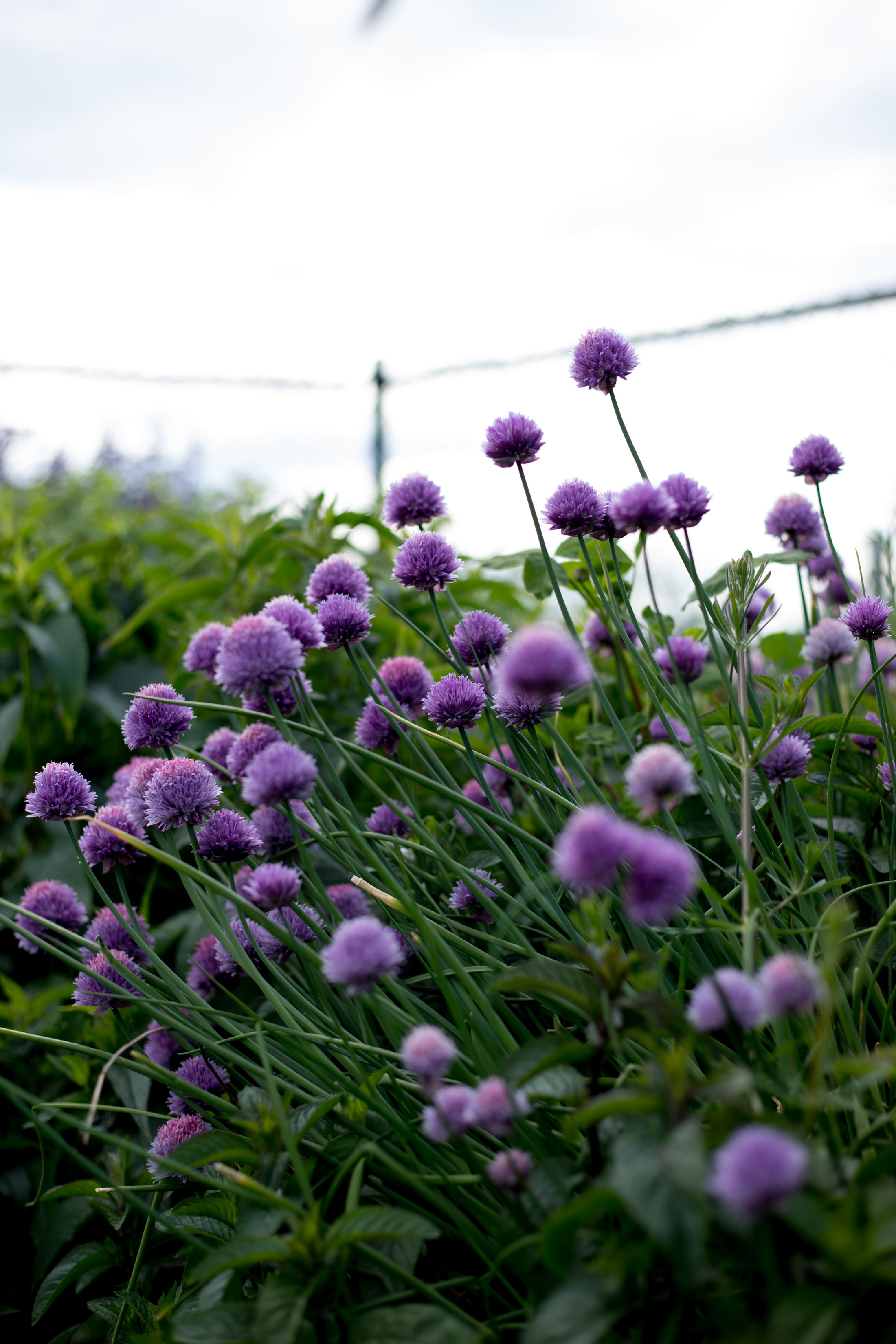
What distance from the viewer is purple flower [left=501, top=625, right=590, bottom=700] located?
25.4 inches

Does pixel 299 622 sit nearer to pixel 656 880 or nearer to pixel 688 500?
pixel 688 500

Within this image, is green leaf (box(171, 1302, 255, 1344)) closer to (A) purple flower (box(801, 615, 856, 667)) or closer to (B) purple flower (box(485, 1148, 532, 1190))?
(B) purple flower (box(485, 1148, 532, 1190))

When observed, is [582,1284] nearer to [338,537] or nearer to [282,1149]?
[282,1149]

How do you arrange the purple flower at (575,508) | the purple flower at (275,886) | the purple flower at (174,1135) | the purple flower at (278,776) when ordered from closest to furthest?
1. the purple flower at (278,776)
2. the purple flower at (275,886)
3. the purple flower at (174,1135)
4. the purple flower at (575,508)

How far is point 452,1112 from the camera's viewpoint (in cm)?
74

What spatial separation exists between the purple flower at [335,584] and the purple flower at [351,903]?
411mm

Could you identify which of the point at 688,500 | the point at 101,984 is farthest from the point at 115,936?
the point at 688,500

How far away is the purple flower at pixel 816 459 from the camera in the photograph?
1.44 metres

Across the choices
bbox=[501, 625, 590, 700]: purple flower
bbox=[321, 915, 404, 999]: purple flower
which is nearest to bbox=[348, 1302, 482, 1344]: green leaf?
bbox=[321, 915, 404, 999]: purple flower

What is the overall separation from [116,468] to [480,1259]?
14.7 feet

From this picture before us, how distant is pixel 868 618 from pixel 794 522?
0.44 m

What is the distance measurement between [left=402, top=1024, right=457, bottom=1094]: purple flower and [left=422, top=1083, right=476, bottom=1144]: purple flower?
2cm

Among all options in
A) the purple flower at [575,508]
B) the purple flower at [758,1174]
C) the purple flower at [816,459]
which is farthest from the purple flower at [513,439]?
the purple flower at [758,1174]

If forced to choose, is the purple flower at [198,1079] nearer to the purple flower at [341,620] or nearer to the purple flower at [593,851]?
the purple flower at [341,620]
